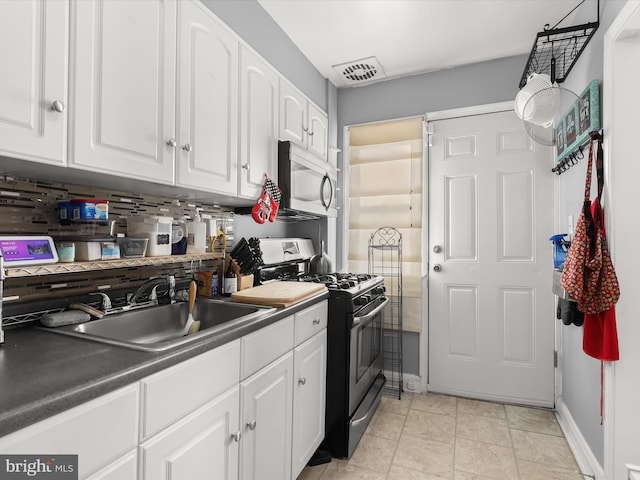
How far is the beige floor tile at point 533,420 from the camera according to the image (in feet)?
7.61

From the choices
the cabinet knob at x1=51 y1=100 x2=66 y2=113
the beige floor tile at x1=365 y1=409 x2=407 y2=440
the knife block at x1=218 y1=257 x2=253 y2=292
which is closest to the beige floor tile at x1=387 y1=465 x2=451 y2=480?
the beige floor tile at x1=365 y1=409 x2=407 y2=440

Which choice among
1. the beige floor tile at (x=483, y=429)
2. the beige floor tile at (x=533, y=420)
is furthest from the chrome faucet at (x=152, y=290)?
the beige floor tile at (x=533, y=420)

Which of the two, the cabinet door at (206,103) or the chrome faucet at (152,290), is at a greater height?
the cabinet door at (206,103)

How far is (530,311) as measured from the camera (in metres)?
2.64

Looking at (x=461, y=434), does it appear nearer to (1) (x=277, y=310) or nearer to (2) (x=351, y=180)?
(1) (x=277, y=310)

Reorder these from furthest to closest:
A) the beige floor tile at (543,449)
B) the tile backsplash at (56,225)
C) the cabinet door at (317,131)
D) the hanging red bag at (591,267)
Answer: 1. the cabinet door at (317,131)
2. the beige floor tile at (543,449)
3. the hanging red bag at (591,267)
4. the tile backsplash at (56,225)

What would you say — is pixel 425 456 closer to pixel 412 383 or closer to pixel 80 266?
pixel 412 383

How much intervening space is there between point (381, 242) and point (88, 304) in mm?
2228

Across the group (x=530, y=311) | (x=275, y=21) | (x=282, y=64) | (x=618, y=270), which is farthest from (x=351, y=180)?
(x=618, y=270)

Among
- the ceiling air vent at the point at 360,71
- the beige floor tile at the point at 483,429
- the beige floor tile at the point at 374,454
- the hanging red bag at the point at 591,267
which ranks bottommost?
the beige floor tile at the point at 483,429

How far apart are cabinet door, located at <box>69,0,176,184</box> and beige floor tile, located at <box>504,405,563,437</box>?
263 cm

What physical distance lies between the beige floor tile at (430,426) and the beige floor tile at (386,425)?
0.16 ft

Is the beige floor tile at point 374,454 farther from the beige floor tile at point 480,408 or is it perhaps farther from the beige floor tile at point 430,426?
the beige floor tile at point 480,408

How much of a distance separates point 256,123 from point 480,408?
252 cm
